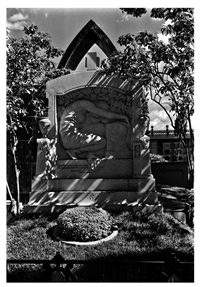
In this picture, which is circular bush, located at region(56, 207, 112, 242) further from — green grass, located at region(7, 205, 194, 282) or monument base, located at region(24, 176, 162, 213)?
monument base, located at region(24, 176, 162, 213)

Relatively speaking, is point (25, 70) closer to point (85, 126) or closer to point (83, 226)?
point (85, 126)

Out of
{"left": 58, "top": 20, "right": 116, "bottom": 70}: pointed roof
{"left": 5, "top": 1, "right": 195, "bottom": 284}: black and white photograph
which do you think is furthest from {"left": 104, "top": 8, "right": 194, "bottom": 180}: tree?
{"left": 58, "top": 20, "right": 116, "bottom": 70}: pointed roof

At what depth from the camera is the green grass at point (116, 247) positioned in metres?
4.91

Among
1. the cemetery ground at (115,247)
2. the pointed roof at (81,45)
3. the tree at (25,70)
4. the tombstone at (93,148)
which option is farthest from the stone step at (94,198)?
the pointed roof at (81,45)

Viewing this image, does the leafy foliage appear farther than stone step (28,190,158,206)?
Yes

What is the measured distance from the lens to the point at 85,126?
28.2 feet

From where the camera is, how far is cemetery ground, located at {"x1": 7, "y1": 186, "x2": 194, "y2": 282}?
193 inches

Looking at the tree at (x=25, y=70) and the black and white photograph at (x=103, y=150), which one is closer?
the black and white photograph at (x=103, y=150)

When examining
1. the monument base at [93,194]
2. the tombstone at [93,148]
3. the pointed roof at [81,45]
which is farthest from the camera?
the pointed roof at [81,45]

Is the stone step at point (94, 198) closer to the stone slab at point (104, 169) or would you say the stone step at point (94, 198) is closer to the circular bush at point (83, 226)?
the stone slab at point (104, 169)

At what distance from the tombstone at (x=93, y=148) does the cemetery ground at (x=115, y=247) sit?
2.27ft

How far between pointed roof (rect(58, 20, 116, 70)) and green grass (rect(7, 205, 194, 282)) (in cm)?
790

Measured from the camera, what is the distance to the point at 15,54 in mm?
8648

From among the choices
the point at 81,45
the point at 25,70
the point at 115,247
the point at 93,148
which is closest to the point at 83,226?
the point at 115,247
